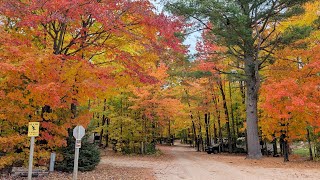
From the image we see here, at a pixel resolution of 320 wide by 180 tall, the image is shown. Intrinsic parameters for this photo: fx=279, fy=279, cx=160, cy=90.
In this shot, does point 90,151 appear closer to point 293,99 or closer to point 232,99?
point 293,99

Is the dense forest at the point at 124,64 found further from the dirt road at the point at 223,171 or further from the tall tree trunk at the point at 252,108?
the dirt road at the point at 223,171

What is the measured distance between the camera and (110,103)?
2423 centimetres

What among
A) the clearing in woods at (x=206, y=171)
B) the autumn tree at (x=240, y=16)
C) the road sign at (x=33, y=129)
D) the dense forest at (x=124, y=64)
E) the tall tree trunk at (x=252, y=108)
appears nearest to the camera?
the road sign at (x=33, y=129)

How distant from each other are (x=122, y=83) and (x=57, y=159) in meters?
4.05

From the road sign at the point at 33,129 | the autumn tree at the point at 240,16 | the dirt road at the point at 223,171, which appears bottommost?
the dirt road at the point at 223,171

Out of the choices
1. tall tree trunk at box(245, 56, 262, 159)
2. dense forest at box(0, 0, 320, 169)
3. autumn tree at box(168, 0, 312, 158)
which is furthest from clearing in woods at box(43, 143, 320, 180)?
autumn tree at box(168, 0, 312, 158)

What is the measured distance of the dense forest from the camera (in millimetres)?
8758

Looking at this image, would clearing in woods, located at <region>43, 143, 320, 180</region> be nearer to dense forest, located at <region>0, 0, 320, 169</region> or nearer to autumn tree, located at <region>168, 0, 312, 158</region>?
dense forest, located at <region>0, 0, 320, 169</region>

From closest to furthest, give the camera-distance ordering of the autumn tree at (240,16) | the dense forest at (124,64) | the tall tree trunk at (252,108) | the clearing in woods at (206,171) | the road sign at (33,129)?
the road sign at (33,129) < the dense forest at (124,64) < the clearing in woods at (206,171) < the autumn tree at (240,16) < the tall tree trunk at (252,108)

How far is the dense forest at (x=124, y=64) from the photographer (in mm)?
8758

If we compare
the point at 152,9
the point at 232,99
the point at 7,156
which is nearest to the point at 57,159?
the point at 7,156

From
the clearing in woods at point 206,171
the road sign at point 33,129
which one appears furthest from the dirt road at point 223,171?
the road sign at point 33,129

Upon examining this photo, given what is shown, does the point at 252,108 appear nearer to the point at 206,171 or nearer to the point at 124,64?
the point at 206,171

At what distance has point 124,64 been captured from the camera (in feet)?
39.0
